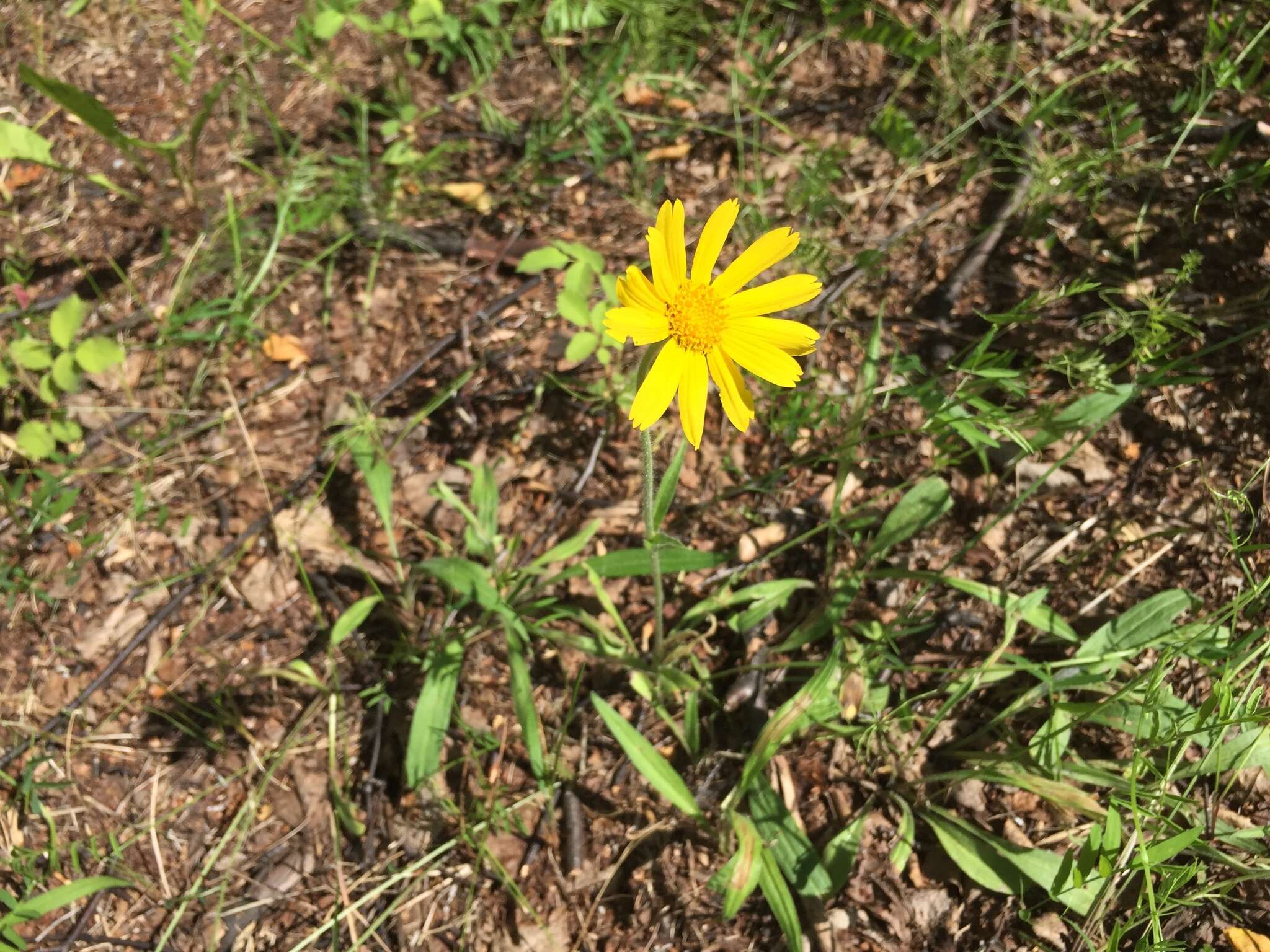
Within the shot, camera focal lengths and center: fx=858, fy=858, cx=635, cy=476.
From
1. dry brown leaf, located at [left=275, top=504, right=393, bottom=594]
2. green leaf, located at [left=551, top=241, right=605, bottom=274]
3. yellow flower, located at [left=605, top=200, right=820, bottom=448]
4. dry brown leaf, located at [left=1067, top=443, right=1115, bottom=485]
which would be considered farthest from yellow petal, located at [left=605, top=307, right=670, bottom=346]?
dry brown leaf, located at [left=1067, top=443, right=1115, bottom=485]

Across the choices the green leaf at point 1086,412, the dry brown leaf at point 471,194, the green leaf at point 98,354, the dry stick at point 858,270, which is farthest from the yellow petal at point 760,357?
the green leaf at point 98,354

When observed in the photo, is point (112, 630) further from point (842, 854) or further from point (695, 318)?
point (842, 854)

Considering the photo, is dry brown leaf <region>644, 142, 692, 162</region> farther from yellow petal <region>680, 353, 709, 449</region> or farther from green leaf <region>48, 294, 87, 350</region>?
green leaf <region>48, 294, 87, 350</region>

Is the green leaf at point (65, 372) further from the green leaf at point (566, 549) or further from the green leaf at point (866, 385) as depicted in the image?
the green leaf at point (866, 385)

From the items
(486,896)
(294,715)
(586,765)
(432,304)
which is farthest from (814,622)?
(432,304)

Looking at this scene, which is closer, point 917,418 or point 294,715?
point 294,715

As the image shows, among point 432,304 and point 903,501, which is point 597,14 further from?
point 903,501
